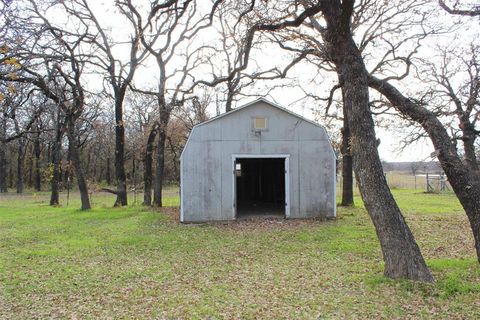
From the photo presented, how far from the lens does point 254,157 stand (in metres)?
14.7

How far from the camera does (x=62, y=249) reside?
9.92 meters

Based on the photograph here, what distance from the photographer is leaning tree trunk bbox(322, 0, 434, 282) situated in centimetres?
639

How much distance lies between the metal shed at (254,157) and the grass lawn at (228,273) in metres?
1.20

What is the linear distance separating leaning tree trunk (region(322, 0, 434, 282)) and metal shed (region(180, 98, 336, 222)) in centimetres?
773

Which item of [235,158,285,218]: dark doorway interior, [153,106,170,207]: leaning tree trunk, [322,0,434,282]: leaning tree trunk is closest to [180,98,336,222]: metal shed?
[153,106,170,207]: leaning tree trunk

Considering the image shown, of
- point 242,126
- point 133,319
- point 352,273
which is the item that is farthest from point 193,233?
point 133,319

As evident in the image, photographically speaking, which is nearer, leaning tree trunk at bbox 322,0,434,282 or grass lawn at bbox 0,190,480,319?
grass lawn at bbox 0,190,480,319

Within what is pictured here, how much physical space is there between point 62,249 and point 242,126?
7.10 meters

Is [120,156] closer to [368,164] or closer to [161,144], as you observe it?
[161,144]

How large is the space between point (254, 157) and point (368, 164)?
819 centimetres

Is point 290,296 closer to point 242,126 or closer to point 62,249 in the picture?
point 62,249

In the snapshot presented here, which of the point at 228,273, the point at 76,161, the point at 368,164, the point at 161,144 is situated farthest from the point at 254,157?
the point at 76,161

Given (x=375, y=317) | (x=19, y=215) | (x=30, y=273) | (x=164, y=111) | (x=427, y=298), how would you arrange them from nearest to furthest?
(x=375, y=317) → (x=427, y=298) → (x=30, y=273) → (x=19, y=215) → (x=164, y=111)

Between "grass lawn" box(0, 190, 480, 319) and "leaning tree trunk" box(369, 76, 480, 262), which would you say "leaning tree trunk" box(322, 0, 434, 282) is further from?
"leaning tree trunk" box(369, 76, 480, 262)
